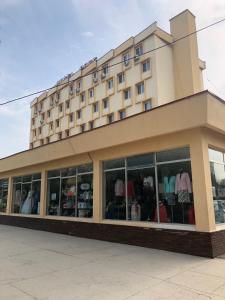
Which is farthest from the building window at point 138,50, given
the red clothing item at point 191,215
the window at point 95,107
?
the red clothing item at point 191,215

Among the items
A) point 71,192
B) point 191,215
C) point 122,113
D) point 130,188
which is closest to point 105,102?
point 122,113

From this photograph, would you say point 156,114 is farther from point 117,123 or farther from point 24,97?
point 24,97

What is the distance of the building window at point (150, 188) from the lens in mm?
8742

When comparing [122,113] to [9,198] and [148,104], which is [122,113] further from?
[9,198]

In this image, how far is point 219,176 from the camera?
29.8 ft

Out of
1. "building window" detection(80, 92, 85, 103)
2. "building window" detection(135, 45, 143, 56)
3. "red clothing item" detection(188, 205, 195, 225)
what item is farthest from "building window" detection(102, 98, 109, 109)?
"red clothing item" detection(188, 205, 195, 225)

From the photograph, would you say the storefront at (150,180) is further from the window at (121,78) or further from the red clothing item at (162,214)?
the window at (121,78)

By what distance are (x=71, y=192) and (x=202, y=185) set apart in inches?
267

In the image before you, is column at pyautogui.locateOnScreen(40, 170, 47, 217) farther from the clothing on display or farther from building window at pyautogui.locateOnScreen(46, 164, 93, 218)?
the clothing on display

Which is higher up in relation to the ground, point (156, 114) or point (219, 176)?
point (156, 114)

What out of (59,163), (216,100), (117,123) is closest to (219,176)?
(216,100)

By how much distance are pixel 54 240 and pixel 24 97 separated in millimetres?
5924

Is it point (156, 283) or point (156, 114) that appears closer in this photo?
point (156, 283)

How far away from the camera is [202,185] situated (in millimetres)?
7984
